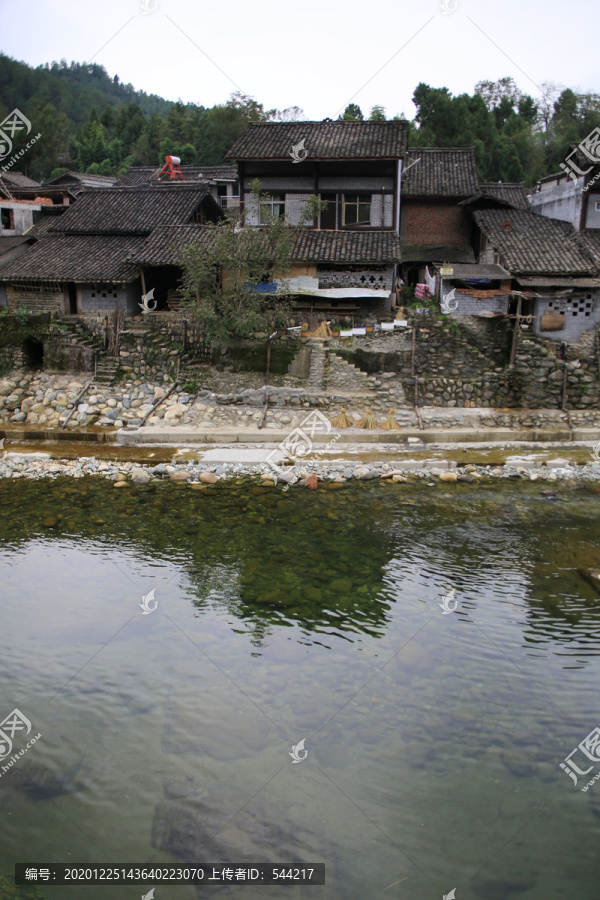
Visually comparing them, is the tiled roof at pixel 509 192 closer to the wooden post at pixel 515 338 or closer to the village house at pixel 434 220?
the village house at pixel 434 220

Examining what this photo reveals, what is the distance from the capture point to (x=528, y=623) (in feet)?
34.3

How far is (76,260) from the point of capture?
24375 mm

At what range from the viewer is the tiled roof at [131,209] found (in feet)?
84.9

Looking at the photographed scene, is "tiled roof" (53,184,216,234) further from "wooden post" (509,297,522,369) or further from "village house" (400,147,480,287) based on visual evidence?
"wooden post" (509,297,522,369)

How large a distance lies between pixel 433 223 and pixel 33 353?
17.3m

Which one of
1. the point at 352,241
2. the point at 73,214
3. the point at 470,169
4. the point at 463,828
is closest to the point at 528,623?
the point at 463,828

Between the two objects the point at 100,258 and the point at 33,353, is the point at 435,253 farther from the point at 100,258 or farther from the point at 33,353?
the point at 33,353

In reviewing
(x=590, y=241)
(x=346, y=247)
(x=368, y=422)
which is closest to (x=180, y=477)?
(x=368, y=422)

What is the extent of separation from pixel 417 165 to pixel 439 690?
2553 centimetres

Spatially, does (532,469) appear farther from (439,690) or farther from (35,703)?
(35,703)

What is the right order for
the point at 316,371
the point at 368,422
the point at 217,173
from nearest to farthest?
1. the point at 368,422
2. the point at 316,371
3. the point at 217,173

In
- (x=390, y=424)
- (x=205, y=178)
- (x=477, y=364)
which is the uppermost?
(x=205, y=178)

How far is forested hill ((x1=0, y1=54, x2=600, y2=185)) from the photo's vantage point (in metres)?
36.7

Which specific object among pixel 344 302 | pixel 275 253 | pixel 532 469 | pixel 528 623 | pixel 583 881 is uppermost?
pixel 275 253
